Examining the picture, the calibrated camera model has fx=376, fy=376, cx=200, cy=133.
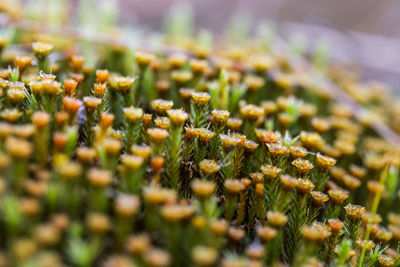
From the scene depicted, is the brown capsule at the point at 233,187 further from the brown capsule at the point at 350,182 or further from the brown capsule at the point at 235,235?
the brown capsule at the point at 350,182

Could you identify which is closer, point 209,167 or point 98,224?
point 98,224

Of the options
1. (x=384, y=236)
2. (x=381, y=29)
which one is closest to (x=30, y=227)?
(x=384, y=236)

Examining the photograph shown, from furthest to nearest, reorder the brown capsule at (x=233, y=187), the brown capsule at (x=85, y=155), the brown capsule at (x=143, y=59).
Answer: the brown capsule at (x=143, y=59), the brown capsule at (x=233, y=187), the brown capsule at (x=85, y=155)

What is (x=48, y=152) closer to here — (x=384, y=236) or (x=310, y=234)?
(x=310, y=234)

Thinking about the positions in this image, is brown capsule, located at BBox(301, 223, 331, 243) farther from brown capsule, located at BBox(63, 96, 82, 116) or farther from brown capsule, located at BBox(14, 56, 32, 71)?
brown capsule, located at BBox(14, 56, 32, 71)


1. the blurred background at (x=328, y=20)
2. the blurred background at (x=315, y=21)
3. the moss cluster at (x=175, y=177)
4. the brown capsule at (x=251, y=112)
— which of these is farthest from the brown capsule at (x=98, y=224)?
the blurred background at (x=328, y=20)

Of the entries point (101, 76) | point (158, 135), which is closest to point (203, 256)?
point (158, 135)

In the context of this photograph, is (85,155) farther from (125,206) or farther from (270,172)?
(270,172)

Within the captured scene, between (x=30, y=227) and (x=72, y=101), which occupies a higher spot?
(x=72, y=101)
